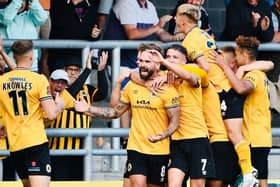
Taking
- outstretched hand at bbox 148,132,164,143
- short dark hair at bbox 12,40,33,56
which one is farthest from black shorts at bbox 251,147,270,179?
short dark hair at bbox 12,40,33,56

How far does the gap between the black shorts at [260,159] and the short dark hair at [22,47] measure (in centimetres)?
245

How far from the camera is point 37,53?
1599cm

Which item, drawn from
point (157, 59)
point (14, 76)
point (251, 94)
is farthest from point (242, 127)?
point (14, 76)

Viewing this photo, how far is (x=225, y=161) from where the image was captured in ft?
49.6

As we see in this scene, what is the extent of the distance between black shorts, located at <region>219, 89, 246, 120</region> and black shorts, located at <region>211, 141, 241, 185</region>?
0.89 feet

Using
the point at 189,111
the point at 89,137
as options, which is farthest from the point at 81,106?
the point at 189,111

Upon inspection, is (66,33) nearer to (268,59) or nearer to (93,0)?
(93,0)

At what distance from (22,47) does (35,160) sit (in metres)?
1.04

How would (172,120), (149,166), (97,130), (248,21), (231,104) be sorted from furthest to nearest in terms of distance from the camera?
(248,21) < (97,130) < (231,104) < (149,166) < (172,120)

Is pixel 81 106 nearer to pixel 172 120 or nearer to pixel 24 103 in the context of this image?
pixel 24 103

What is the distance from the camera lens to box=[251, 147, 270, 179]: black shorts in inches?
600

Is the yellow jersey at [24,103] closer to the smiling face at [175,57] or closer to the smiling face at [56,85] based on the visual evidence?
the smiling face at [56,85]

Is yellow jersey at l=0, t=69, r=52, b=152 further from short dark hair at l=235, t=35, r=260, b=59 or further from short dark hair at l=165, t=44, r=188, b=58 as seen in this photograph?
short dark hair at l=235, t=35, r=260, b=59

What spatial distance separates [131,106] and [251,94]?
1260 mm
